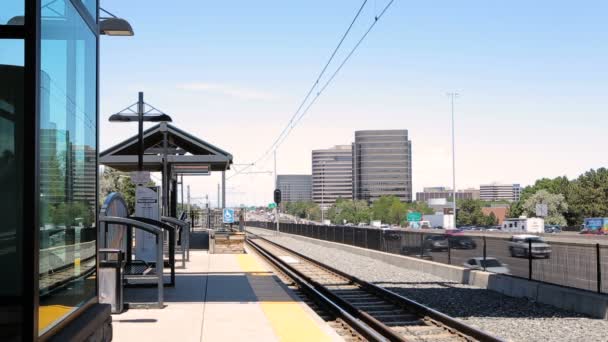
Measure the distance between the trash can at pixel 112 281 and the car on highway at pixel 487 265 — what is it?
965 cm

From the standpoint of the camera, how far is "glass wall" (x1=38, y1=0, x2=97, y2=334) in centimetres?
415

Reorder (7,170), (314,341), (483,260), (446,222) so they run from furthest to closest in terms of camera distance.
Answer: (446,222), (483,260), (314,341), (7,170)

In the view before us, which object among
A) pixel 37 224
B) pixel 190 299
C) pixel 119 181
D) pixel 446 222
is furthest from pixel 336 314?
pixel 446 222

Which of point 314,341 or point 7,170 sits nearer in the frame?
point 7,170

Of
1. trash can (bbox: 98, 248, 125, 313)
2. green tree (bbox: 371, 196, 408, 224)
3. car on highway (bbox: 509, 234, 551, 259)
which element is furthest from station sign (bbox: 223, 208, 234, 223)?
green tree (bbox: 371, 196, 408, 224)

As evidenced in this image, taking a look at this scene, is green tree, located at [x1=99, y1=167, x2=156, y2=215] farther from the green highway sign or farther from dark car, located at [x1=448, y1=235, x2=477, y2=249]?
dark car, located at [x1=448, y1=235, x2=477, y2=249]

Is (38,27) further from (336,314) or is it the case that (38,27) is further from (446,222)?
(446,222)

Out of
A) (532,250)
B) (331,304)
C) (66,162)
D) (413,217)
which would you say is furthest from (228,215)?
(413,217)

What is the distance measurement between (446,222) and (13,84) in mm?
93025

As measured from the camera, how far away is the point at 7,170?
382 cm

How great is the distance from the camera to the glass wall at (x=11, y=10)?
372 cm

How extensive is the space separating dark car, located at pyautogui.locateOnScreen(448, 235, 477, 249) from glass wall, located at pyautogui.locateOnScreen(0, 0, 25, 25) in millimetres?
16078

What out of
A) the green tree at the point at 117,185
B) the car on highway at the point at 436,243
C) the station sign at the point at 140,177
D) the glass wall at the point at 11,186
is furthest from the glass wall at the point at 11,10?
the green tree at the point at 117,185

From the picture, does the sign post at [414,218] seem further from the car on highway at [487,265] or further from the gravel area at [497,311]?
the car on highway at [487,265]
